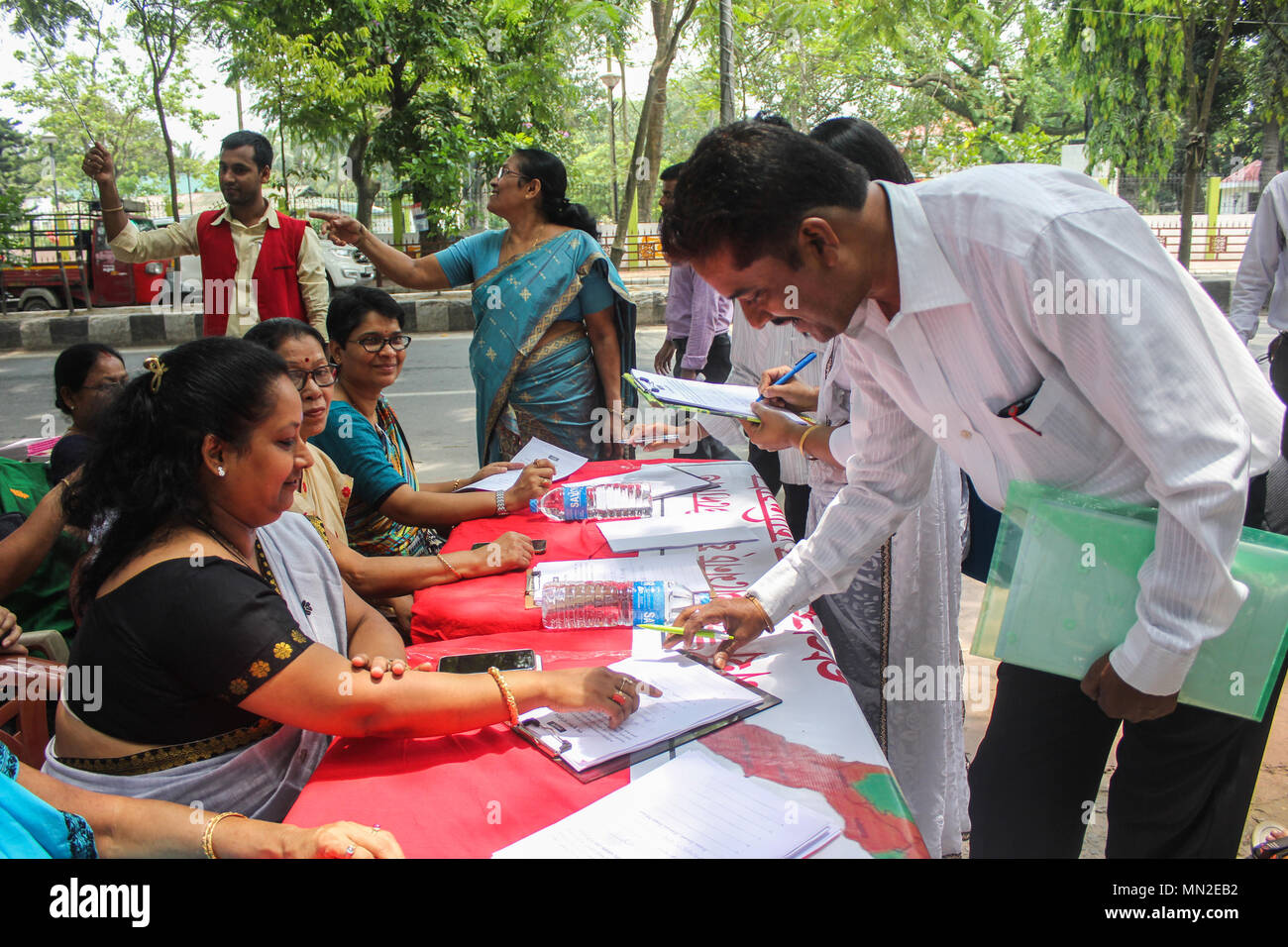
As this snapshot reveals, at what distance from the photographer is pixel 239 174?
136 inches

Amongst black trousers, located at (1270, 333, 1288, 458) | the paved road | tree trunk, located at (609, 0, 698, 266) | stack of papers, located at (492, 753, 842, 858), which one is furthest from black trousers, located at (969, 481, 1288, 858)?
tree trunk, located at (609, 0, 698, 266)

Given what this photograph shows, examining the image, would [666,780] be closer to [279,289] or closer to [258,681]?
[258,681]

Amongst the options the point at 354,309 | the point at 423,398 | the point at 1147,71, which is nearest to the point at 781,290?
the point at 354,309

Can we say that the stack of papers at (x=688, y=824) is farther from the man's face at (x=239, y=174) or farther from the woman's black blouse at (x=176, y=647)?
the man's face at (x=239, y=174)

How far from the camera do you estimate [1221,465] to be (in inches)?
41.2

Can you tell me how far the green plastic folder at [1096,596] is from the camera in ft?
3.76

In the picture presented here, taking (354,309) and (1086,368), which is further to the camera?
(354,309)

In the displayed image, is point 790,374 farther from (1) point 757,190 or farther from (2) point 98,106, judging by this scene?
(2) point 98,106

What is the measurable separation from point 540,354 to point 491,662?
2.04 meters

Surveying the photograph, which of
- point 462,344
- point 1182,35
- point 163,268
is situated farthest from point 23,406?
point 1182,35

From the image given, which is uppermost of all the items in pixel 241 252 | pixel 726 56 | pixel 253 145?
pixel 726 56

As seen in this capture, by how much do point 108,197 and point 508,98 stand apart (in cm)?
776

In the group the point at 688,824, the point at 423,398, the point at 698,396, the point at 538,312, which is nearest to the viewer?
the point at 688,824

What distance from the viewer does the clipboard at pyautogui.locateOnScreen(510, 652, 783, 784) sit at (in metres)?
1.21
